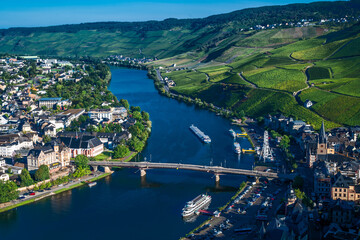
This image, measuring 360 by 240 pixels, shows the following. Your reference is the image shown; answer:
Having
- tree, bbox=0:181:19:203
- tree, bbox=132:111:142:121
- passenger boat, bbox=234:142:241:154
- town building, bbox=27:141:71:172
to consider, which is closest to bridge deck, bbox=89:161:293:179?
town building, bbox=27:141:71:172

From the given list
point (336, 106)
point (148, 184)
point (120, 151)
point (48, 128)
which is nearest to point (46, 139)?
point (48, 128)

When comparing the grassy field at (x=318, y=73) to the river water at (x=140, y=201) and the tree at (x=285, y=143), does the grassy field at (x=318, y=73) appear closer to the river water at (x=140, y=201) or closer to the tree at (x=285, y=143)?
the river water at (x=140, y=201)

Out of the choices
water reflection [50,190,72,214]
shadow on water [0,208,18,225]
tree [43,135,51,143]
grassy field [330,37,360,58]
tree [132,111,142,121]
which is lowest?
shadow on water [0,208,18,225]

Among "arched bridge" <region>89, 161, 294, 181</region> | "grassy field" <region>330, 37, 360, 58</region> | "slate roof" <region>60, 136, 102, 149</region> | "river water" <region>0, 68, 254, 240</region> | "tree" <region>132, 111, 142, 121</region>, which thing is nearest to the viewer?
"river water" <region>0, 68, 254, 240</region>

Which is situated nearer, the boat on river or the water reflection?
the water reflection

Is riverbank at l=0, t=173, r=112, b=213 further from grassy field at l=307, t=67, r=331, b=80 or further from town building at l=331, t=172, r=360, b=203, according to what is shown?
grassy field at l=307, t=67, r=331, b=80

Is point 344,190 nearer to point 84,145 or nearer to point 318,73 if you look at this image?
point 84,145

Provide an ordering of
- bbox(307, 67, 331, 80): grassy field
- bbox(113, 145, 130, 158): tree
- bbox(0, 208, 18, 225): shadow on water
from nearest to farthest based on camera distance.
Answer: bbox(0, 208, 18, 225): shadow on water
bbox(113, 145, 130, 158): tree
bbox(307, 67, 331, 80): grassy field

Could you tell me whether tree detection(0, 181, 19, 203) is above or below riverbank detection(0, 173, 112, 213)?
above

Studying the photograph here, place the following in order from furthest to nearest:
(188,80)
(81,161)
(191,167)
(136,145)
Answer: (188,80)
(136,145)
(81,161)
(191,167)
